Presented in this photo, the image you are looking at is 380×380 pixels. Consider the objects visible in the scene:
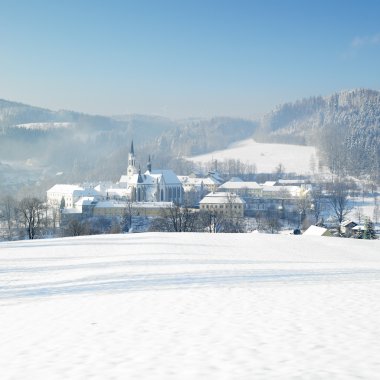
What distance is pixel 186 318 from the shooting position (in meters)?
8.87

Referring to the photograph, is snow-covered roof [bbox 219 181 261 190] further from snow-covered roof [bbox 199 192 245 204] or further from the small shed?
the small shed

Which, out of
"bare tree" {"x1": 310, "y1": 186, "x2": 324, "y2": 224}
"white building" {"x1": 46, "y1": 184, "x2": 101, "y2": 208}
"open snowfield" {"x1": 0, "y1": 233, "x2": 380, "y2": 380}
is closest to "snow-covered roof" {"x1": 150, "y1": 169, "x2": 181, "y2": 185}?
"white building" {"x1": 46, "y1": 184, "x2": 101, "y2": 208}

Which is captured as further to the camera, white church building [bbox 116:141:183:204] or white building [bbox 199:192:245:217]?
white church building [bbox 116:141:183:204]

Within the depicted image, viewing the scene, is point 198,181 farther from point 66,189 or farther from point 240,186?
point 66,189

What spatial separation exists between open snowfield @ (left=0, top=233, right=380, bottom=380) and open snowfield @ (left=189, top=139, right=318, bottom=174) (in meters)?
132

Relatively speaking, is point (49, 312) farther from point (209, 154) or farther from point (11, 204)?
point (209, 154)

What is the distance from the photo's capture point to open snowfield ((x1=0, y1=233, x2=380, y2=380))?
585 cm

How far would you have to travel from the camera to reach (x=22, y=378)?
18.2 feet

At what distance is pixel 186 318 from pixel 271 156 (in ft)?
547

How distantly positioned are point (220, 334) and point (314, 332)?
1.56 m

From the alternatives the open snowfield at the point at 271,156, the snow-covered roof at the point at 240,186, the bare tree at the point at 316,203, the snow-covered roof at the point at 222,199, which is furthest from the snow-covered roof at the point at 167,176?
the open snowfield at the point at 271,156

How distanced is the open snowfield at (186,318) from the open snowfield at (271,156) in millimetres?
131627

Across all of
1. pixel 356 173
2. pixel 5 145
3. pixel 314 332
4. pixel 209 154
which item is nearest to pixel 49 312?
pixel 314 332

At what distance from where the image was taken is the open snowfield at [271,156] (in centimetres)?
15200
